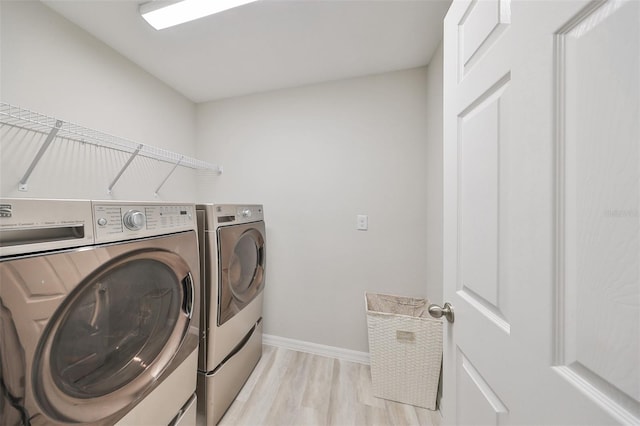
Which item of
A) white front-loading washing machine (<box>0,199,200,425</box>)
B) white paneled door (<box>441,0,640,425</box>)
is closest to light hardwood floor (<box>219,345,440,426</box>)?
white front-loading washing machine (<box>0,199,200,425</box>)

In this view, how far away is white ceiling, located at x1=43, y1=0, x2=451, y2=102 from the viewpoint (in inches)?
48.2

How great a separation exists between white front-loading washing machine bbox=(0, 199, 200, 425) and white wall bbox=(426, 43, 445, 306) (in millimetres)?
1456

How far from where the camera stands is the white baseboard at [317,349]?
183 cm

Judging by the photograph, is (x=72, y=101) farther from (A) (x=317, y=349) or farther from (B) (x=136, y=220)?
(A) (x=317, y=349)

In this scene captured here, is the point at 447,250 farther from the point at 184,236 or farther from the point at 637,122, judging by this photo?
the point at 184,236

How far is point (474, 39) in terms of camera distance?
68 centimetres

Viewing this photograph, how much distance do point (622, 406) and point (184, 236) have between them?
1259mm

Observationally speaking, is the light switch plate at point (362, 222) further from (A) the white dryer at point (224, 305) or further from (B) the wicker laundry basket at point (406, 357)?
(A) the white dryer at point (224, 305)

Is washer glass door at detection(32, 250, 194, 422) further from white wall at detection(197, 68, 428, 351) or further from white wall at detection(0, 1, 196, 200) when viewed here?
white wall at detection(197, 68, 428, 351)

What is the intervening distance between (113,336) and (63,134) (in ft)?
4.00

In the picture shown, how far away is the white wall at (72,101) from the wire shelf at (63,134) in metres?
0.05

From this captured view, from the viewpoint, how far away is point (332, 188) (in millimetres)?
1898

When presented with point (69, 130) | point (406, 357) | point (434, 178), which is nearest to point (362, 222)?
point (434, 178)

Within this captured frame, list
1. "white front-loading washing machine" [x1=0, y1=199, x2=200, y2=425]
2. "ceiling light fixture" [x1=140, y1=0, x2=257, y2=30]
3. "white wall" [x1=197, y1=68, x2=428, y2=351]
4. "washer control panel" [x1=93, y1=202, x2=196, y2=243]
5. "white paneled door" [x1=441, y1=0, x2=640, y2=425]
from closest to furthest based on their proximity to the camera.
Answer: "white paneled door" [x1=441, y1=0, x2=640, y2=425], "white front-loading washing machine" [x1=0, y1=199, x2=200, y2=425], "washer control panel" [x1=93, y1=202, x2=196, y2=243], "ceiling light fixture" [x1=140, y1=0, x2=257, y2=30], "white wall" [x1=197, y1=68, x2=428, y2=351]
